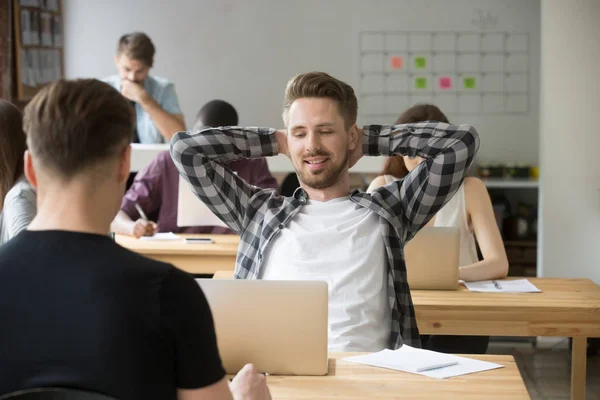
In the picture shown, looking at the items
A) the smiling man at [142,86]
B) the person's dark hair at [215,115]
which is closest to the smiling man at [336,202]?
the person's dark hair at [215,115]

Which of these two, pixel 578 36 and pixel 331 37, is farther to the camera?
pixel 331 37

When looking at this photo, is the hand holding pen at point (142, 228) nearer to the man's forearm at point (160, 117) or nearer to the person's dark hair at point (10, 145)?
the man's forearm at point (160, 117)

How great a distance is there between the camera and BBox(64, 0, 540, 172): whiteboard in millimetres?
7035

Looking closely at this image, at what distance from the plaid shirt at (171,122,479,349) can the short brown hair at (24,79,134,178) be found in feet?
4.09

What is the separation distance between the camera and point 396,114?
7.12 metres

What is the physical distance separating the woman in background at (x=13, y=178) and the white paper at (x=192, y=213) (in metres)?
1.50

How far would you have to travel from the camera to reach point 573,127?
4.64 metres

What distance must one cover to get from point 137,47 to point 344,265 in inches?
126

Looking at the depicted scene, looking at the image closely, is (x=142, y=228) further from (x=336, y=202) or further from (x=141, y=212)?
(x=336, y=202)

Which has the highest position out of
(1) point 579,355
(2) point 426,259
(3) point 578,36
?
(3) point 578,36

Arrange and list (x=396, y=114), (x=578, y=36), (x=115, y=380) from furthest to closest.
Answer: (x=396, y=114) < (x=578, y=36) < (x=115, y=380)

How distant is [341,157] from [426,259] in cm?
58

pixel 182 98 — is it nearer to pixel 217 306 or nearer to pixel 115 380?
pixel 217 306

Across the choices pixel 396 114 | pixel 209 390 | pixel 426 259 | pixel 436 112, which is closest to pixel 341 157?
pixel 426 259
